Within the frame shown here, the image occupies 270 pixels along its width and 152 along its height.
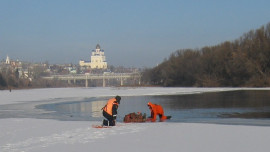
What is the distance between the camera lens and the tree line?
69.6 metres

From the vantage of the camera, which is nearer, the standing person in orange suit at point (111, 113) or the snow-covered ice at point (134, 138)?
the snow-covered ice at point (134, 138)

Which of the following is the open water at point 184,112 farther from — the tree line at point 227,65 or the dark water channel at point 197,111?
the tree line at point 227,65

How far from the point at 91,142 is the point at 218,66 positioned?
7069 cm

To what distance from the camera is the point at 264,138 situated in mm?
10711

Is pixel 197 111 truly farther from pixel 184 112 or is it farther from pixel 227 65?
pixel 227 65

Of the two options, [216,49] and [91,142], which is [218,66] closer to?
[216,49]

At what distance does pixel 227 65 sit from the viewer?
76.6m

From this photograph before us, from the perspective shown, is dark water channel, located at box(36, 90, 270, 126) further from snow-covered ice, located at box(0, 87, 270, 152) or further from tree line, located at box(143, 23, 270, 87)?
tree line, located at box(143, 23, 270, 87)

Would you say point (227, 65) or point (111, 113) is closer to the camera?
point (111, 113)

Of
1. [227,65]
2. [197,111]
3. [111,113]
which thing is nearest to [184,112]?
[197,111]

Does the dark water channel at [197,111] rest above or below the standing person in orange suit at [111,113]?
below

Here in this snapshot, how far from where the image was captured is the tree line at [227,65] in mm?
69562

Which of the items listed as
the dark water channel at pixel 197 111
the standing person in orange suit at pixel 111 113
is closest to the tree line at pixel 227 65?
the dark water channel at pixel 197 111

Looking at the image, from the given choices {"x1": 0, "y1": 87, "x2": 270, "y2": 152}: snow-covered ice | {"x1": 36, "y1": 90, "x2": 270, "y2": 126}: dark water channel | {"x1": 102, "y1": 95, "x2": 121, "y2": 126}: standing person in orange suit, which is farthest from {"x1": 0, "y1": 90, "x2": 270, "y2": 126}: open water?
{"x1": 0, "y1": 87, "x2": 270, "y2": 152}: snow-covered ice
